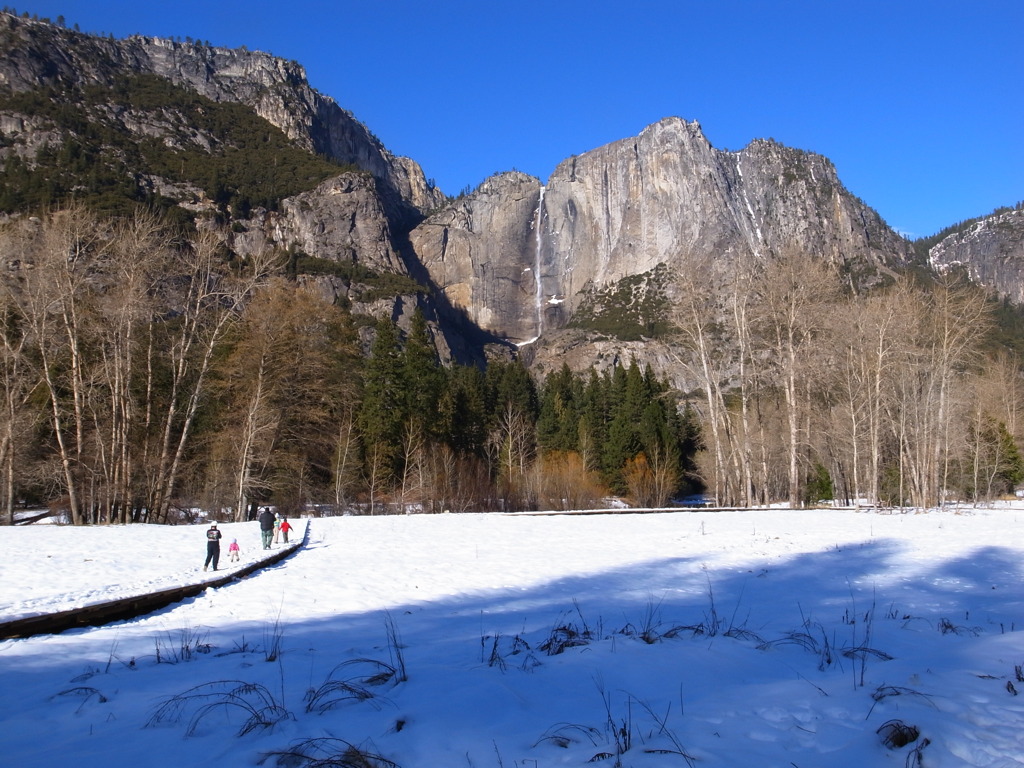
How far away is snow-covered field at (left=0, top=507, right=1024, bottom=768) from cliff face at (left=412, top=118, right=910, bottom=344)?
12444 cm

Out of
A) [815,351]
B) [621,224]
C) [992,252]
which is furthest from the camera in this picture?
[992,252]

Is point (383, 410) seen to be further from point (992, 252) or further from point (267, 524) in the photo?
point (992, 252)

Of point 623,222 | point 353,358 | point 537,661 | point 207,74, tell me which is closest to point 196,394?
point 353,358

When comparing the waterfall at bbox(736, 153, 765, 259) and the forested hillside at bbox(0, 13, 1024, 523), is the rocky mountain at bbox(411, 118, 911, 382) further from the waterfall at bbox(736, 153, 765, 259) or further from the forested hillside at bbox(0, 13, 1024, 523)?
the forested hillside at bbox(0, 13, 1024, 523)

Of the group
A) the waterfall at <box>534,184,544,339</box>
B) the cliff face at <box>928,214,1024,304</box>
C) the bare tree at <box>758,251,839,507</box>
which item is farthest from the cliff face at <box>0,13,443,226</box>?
the cliff face at <box>928,214,1024,304</box>

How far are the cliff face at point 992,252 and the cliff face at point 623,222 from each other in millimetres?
20745

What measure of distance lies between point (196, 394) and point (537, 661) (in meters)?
21.7

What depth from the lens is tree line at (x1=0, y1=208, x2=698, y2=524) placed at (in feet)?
73.8

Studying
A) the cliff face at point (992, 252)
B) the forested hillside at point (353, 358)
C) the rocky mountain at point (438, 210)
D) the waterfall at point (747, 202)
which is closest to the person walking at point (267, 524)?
the forested hillside at point (353, 358)

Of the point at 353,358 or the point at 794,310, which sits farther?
the point at 353,358

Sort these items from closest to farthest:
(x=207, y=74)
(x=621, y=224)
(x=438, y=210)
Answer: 1. (x=621, y=224)
2. (x=207, y=74)
3. (x=438, y=210)

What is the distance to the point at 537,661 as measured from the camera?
550cm

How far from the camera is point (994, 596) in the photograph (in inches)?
363

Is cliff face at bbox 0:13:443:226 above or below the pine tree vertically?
above
